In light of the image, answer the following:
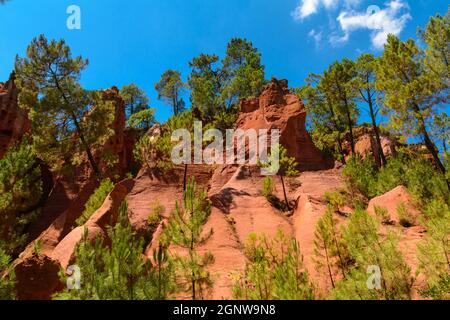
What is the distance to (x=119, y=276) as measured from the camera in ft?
28.2

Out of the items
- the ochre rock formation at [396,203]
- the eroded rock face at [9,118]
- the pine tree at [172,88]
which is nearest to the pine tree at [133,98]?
the pine tree at [172,88]

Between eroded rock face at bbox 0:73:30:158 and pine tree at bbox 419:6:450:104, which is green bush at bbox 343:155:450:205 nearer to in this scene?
pine tree at bbox 419:6:450:104

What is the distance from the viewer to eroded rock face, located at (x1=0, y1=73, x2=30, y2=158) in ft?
88.8

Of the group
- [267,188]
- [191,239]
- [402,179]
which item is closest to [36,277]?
[191,239]

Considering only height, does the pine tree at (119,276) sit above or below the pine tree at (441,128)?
below

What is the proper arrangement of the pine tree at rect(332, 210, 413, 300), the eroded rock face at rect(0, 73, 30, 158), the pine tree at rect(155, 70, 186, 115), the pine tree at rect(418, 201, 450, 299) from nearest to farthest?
the pine tree at rect(332, 210, 413, 300), the pine tree at rect(418, 201, 450, 299), the eroded rock face at rect(0, 73, 30, 158), the pine tree at rect(155, 70, 186, 115)

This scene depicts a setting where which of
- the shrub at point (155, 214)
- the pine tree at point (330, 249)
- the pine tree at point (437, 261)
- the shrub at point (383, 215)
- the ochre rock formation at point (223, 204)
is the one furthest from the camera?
the shrub at point (155, 214)

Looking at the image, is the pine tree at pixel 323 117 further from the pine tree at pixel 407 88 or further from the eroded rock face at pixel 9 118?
the eroded rock face at pixel 9 118

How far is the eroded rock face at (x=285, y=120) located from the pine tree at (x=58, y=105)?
512 inches

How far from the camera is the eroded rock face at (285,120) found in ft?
94.4

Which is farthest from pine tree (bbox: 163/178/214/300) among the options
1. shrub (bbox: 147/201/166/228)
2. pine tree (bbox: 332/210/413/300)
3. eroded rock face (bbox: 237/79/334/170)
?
eroded rock face (bbox: 237/79/334/170)

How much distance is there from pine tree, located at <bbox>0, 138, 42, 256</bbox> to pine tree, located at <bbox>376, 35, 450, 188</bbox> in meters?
22.2

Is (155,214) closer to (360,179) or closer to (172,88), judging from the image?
(360,179)
